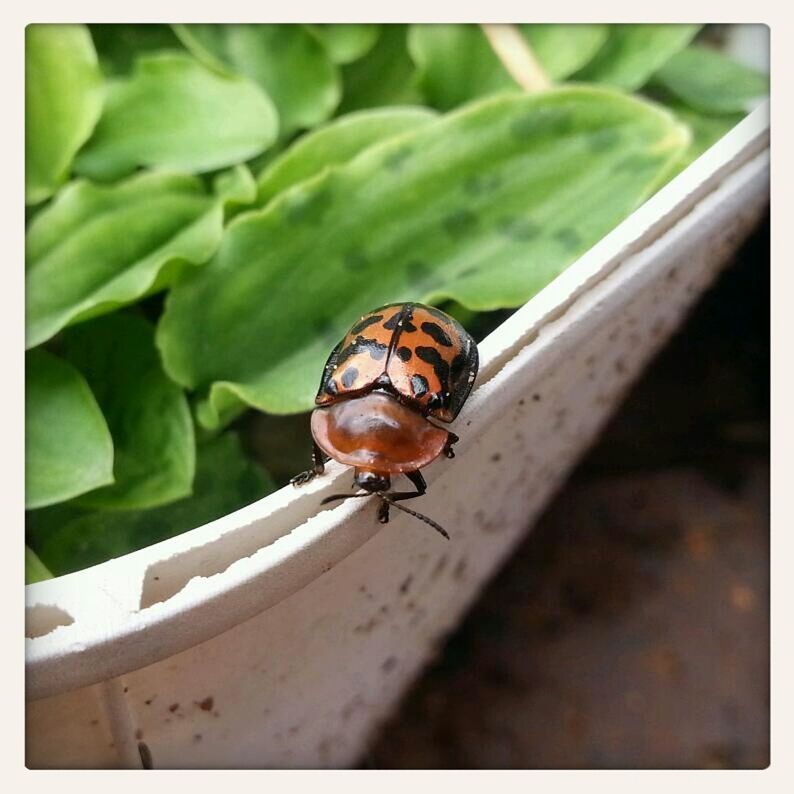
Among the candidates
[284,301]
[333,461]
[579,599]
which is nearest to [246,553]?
[333,461]

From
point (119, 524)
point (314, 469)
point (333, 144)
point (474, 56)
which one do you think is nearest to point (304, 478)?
point (314, 469)

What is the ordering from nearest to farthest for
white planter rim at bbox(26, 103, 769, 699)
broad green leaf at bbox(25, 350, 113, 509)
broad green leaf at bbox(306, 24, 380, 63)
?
white planter rim at bbox(26, 103, 769, 699) < broad green leaf at bbox(25, 350, 113, 509) < broad green leaf at bbox(306, 24, 380, 63)

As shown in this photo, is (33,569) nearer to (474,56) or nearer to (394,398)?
(394,398)

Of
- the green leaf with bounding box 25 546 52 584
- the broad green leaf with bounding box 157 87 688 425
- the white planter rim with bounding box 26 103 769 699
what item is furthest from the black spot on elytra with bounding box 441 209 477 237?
the green leaf with bounding box 25 546 52 584

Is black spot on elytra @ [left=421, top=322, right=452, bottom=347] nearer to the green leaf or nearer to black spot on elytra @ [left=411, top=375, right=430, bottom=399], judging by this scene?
black spot on elytra @ [left=411, top=375, right=430, bottom=399]

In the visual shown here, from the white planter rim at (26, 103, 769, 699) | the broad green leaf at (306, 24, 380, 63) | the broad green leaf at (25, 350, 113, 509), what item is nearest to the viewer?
the white planter rim at (26, 103, 769, 699)

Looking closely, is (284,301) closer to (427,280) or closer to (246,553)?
(427,280)
